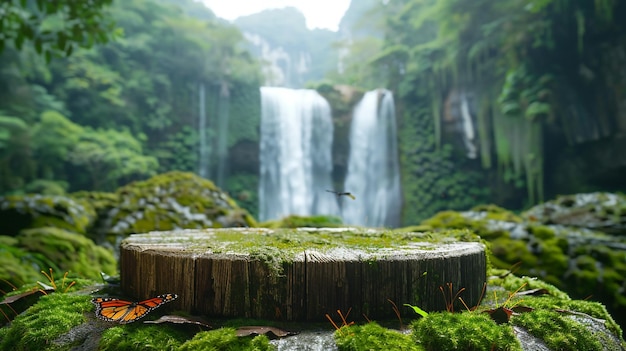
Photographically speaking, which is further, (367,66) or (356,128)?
(367,66)

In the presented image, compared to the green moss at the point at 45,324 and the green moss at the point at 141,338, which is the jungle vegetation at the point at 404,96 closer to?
the green moss at the point at 45,324

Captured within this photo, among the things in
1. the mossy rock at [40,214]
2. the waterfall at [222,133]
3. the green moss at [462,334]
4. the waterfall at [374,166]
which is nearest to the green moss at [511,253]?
the green moss at [462,334]

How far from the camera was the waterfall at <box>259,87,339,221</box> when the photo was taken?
55.7ft

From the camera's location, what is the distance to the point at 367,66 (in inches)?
762

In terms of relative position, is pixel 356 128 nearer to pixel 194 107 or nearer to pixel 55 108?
pixel 194 107

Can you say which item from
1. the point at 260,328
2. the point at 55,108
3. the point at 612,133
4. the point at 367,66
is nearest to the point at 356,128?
the point at 367,66

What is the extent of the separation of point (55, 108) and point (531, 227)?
48.6 ft

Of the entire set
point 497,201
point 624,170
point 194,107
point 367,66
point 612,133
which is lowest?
point 497,201

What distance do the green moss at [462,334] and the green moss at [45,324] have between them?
124 centimetres

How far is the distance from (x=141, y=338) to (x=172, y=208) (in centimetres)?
420

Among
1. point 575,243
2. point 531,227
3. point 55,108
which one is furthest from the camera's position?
point 55,108

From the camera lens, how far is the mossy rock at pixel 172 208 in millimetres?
4848

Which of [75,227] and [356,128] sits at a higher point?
[356,128]

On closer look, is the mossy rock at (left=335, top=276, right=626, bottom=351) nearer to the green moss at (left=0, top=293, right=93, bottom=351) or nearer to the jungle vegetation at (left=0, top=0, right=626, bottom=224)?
the green moss at (left=0, top=293, right=93, bottom=351)
